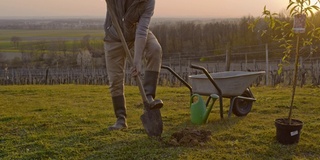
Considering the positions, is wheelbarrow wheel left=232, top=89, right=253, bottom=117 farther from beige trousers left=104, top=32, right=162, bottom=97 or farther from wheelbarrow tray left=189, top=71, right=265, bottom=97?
beige trousers left=104, top=32, right=162, bottom=97

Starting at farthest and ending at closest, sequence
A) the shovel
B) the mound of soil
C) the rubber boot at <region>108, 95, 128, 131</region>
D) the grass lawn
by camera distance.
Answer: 1. the rubber boot at <region>108, 95, 128, 131</region>
2. the shovel
3. the mound of soil
4. the grass lawn

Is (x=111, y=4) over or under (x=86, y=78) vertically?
over

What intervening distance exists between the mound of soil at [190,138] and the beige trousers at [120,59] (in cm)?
76

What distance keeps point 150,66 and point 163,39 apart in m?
34.4

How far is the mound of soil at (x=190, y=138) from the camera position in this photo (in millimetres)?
3514

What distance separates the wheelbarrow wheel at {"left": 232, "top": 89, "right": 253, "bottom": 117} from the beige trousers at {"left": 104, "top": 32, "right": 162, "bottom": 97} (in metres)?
1.48

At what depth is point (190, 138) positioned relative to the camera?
11.7 ft

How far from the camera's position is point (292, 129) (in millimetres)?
3551

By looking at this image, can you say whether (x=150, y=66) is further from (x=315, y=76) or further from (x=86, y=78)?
(x=86, y=78)

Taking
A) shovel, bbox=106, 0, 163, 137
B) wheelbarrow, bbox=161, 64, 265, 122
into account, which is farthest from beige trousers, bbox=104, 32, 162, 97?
wheelbarrow, bbox=161, 64, 265, 122

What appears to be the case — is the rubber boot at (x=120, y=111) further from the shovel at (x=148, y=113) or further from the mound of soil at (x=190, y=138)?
the mound of soil at (x=190, y=138)

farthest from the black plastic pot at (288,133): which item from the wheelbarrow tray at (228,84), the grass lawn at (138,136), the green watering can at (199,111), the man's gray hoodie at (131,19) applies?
the man's gray hoodie at (131,19)

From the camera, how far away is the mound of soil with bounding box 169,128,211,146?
351 centimetres

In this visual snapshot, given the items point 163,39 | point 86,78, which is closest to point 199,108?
point 86,78
